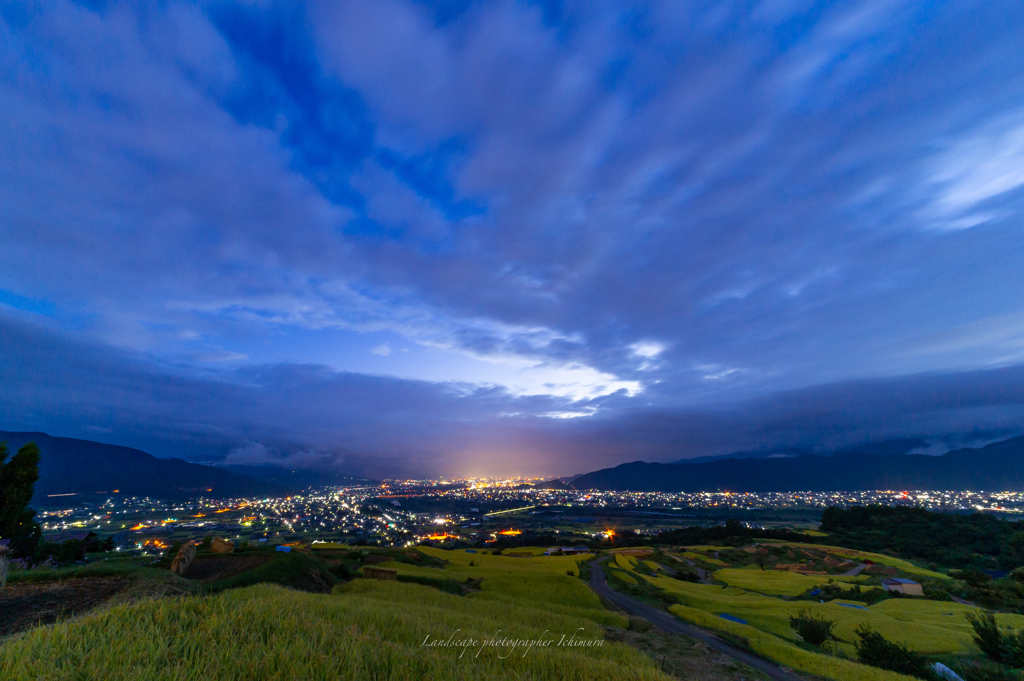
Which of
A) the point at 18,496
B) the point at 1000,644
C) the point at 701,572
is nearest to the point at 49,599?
the point at 18,496

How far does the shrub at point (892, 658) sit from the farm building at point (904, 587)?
29470 mm

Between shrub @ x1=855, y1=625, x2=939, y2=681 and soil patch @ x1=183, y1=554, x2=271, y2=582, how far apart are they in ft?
122

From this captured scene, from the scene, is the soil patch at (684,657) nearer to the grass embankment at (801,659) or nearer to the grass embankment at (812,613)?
the grass embankment at (801,659)

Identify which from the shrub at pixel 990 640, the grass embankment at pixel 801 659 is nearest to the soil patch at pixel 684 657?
the grass embankment at pixel 801 659

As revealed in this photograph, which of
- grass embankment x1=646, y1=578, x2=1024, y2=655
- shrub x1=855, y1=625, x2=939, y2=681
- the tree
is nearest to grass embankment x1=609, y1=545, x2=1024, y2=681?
grass embankment x1=646, y1=578, x2=1024, y2=655

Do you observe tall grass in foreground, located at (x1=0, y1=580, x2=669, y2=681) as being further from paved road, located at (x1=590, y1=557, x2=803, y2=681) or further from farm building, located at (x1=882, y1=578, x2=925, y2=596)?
farm building, located at (x1=882, y1=578, x2=925, y2=596)

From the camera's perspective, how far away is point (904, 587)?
40500 mm

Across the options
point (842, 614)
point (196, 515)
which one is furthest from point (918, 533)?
point (196, 515)

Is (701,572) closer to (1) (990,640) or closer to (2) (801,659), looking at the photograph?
(1) (990,640)

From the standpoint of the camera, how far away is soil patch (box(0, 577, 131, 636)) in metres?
12.5

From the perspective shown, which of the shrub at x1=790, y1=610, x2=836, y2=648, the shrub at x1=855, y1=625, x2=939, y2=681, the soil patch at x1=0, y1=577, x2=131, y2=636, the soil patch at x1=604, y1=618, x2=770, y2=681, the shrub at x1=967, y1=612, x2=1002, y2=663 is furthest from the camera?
the shrub at x1=790, y1=610, x2=836, y2=648

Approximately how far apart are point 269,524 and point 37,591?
130 m

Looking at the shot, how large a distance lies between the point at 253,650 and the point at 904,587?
6206 centimetres

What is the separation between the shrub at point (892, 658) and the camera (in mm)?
18906
